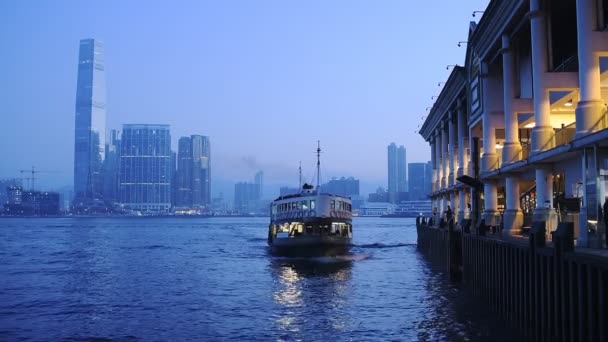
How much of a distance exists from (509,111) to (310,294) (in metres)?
15.7

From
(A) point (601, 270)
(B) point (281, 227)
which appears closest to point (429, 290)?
(A) point (601, 270)

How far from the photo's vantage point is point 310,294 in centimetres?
3756

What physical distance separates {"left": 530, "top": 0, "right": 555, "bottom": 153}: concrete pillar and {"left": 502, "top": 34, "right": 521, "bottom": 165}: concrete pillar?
15.9ft

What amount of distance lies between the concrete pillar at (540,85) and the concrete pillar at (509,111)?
4854mm

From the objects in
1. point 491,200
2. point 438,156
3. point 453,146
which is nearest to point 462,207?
point 453,146

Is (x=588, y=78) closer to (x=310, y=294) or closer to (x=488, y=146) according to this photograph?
(x=488, y=146)

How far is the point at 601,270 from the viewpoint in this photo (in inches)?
519

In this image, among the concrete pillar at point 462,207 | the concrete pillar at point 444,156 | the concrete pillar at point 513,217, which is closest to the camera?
the concrete pillar at point 513,217

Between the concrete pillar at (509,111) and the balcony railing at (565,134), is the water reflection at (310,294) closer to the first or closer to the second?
the concrete pillar at (509,111)

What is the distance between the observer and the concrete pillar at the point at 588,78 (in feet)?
71.7

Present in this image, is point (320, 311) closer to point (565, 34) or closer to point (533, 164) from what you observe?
point (533, 164)

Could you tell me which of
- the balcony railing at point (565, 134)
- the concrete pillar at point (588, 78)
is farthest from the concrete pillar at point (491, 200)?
the concrete pillar at point (588, 78)

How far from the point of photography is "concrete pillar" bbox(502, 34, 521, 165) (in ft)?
106

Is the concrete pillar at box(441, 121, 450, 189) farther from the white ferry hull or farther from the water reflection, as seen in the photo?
the water reflection
